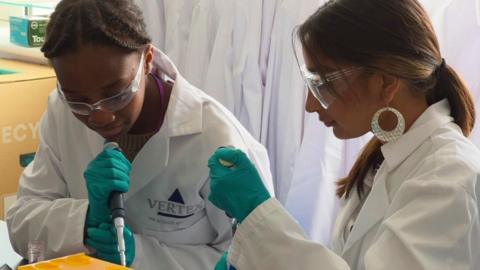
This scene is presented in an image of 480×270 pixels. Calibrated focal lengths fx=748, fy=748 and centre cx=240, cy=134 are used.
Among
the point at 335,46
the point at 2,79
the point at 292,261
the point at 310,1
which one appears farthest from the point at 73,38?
the point at 2,79

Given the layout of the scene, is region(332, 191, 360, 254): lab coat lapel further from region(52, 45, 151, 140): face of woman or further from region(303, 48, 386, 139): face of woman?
region(52, 45, 151, 140): face of woman

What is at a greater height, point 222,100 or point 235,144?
point 235,144

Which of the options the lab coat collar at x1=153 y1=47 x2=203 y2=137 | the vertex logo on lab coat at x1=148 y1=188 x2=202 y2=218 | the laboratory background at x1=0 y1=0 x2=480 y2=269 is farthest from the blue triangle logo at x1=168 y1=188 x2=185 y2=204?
the laboratory background at x1=0 y1=0 x2=480 y2=269

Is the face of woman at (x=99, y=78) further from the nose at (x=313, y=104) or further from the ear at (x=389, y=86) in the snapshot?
the ear at (x=389, y=86)

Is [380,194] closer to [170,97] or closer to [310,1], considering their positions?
[170,97]

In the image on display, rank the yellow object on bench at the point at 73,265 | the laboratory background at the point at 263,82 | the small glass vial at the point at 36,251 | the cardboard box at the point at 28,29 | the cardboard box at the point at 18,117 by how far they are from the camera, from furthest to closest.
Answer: the cardboard box at the point at 28,29, the cardboard box at the point at 18,117, the laboratory background at the point at 263,82, the small glass vial at the point at 36,251, the yellow object on bench at the point at 73,265

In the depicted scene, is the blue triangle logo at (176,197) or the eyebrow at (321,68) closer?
the eyebrow at (321,68)

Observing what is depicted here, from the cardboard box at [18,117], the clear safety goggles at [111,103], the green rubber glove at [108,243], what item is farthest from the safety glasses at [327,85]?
the cardboard box at [18,117]

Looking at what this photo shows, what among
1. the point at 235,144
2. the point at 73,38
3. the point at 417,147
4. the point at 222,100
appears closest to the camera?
the point at 417,147

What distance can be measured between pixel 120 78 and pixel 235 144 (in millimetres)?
303

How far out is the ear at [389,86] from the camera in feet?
4.50

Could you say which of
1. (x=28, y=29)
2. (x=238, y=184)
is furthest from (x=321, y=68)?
(x=28, y=29)

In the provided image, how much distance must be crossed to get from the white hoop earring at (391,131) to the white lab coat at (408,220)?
2cm

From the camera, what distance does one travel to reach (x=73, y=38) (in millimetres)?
1506
